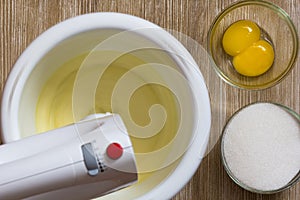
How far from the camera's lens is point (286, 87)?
923 millimetres

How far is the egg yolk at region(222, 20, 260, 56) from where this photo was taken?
90 cm

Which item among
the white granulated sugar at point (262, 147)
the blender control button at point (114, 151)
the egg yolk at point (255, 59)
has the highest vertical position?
the egg yolk at point (255, 59)

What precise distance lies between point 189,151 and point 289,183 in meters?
0.22

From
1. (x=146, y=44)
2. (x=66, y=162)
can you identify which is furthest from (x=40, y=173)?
(x=146, y=44)

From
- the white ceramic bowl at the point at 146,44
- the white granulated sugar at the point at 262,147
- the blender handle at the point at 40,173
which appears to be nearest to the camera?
the blender handle at the point at 40,173

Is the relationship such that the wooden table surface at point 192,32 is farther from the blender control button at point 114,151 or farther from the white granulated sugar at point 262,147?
the blender control button at point 114,151

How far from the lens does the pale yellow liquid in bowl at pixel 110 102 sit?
0.84 metres

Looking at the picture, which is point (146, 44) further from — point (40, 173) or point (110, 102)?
point (40, 173)

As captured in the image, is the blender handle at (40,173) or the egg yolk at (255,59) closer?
the blender handle at (40,173)

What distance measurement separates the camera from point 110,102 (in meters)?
0.87

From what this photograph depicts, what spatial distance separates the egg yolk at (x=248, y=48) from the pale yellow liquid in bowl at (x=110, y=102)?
0.13 meters

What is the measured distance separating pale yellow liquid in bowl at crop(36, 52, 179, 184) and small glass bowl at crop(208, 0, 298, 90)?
0.11 metres

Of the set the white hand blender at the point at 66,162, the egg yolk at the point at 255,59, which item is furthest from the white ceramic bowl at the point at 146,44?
the egg yolk at the point at 255,59

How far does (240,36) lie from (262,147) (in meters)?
0.16
